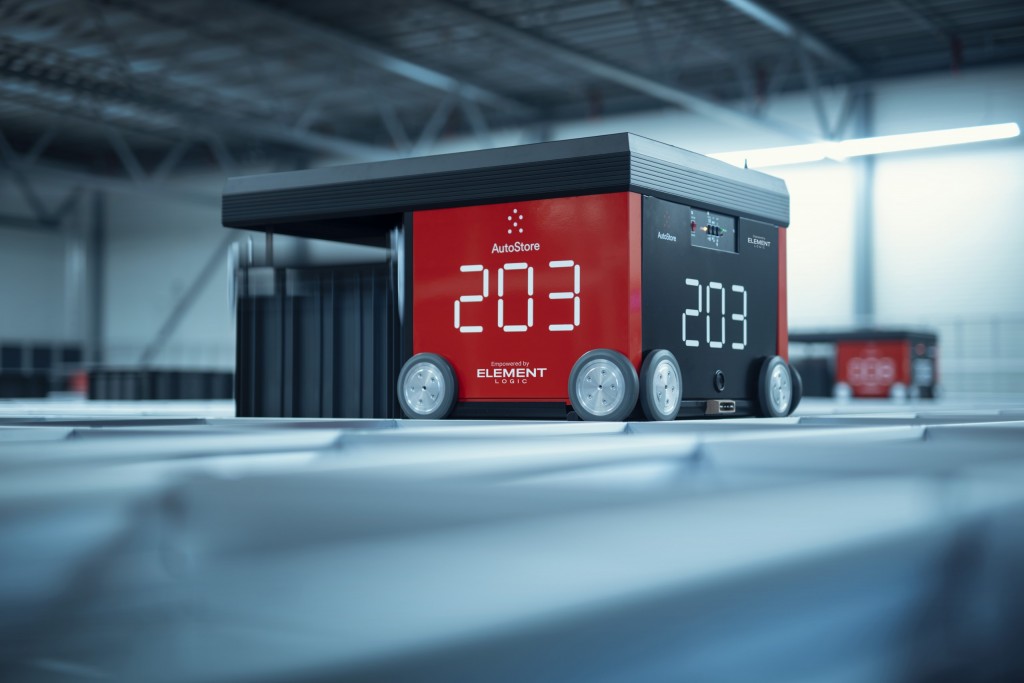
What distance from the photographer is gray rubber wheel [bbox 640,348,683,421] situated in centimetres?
278

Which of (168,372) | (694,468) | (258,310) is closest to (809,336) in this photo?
(168,372)

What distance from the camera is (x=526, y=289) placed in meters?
3.00

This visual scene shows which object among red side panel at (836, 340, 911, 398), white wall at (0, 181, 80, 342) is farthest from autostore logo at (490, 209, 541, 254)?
white wall at (0, 181, 80, 342)

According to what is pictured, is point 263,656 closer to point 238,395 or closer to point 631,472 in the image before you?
point 631,472

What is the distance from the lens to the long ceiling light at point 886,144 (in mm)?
10570

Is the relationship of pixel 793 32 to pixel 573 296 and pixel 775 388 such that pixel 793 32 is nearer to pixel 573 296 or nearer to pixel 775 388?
pixel 775 388

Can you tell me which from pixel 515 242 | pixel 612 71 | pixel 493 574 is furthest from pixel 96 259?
pixel 493 574

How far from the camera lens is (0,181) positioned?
18.9 metres

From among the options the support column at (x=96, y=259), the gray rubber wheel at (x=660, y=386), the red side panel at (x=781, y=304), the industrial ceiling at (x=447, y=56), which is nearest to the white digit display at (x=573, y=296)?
the gray rubber wheel at (x=660, y=386)

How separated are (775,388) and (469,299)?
104 centimetres

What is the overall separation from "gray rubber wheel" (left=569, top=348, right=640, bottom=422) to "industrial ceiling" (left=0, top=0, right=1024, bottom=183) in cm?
855

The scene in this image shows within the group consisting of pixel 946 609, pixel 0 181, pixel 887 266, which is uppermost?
pixel 0 181

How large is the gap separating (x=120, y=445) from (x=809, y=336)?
9.41 meters

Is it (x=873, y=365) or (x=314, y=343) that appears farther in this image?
(x=873, y=365)
